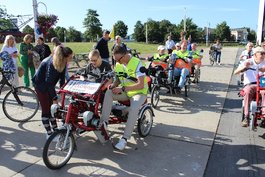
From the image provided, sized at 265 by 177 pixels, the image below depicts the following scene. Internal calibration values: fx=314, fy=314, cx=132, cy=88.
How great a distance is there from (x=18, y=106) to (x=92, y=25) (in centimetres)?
6482

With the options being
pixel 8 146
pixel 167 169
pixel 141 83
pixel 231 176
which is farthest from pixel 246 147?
Answer: pixel 8 146

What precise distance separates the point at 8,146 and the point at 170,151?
8.14 feet

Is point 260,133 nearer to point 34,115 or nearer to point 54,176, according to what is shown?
point 54,176

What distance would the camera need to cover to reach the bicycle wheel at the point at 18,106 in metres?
6.06

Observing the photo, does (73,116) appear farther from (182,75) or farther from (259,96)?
(182,75)

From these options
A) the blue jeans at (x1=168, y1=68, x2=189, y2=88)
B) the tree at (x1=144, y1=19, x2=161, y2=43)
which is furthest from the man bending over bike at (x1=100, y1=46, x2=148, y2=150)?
the tree at (x1=144, y1=19, x2=161, y2=43)

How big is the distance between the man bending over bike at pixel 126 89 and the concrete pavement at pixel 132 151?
0.36m

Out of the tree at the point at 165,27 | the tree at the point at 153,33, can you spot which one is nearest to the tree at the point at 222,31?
the tree at the point at 165,27

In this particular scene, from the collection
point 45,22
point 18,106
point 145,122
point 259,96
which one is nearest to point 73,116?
point 145,122

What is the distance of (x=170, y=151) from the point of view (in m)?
4.70

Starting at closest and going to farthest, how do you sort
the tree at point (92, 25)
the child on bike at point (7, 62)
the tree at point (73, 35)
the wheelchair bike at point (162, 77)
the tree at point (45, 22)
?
the child on bike at point (7, 62) < the wheelchair bike at point (162, 77) < the tree at point (45, 22) < the tree at point (92, 25) < the tree at point (73, 35)

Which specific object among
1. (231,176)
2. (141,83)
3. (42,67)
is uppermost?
(42,67)

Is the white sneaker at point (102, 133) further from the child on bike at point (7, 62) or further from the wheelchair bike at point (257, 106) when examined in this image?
the child on bike at point (7, 62)

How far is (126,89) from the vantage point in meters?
4.84
